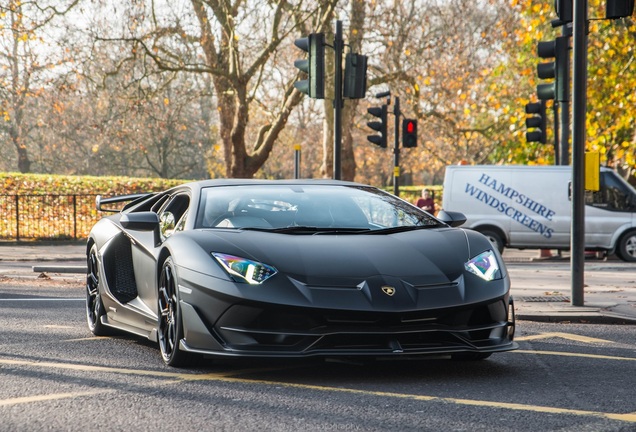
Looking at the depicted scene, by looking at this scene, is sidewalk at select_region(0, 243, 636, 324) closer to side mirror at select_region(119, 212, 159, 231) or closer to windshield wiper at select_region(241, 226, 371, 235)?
windshield wiper at select_region(241, 226, 371, 235)

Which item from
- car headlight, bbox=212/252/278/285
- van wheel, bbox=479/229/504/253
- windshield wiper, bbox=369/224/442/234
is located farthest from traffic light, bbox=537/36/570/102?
van wheel, bbox=479/229/504/253

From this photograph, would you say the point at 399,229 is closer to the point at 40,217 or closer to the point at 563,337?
the point at 563,337

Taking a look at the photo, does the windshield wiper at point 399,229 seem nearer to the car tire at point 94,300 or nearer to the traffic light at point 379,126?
the car tire at point 94,300

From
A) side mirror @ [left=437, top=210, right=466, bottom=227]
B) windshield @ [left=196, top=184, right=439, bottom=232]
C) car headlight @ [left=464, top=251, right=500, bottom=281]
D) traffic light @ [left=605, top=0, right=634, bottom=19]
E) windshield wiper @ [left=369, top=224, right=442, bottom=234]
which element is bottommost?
car headlight @ [left=464, top=251, right=500, bottom=281]

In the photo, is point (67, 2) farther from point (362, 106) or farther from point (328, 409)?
point (362, 106)

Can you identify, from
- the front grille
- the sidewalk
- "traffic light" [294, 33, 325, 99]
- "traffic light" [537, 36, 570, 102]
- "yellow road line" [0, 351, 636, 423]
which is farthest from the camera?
"traffic light" [294, 33, 325, 99]

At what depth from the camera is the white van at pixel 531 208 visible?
2208 centimetres

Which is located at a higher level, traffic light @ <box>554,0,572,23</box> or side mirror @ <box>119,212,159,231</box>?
traffic light @ <box>554,0,572,23</box>

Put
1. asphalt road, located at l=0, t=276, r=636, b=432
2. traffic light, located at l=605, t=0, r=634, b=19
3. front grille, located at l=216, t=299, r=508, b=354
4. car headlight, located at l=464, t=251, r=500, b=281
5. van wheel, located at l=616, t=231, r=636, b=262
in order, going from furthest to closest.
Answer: van wheel, located at l=616, t=231, r=636, b=262 → traffic light, located at l=605, t=0, r=634, b=19 → car headlight, located at l=464, t=251, r=500, b=281 → front grille, located at l=216, t=299, r=508, b=354 → asphalt road, located at l=0, t=276, r=636, b=432

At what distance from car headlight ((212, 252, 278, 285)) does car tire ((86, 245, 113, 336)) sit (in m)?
2.49

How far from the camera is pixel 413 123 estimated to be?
2634cm

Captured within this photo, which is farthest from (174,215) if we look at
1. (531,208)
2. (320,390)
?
(531,208)

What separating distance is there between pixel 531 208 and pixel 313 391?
1686cm

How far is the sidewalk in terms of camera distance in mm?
10343
